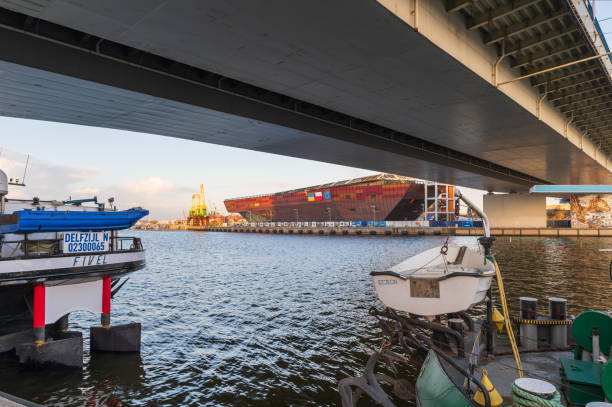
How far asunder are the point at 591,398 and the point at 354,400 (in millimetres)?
4547

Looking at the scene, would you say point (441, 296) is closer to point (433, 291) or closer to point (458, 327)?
point (433, 291)

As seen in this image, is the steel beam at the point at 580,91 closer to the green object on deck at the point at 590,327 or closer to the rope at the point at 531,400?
the green object on deck at the point at 590,327

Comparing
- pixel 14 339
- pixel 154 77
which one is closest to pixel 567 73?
pixel 154 77

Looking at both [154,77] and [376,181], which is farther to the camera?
[376,181]

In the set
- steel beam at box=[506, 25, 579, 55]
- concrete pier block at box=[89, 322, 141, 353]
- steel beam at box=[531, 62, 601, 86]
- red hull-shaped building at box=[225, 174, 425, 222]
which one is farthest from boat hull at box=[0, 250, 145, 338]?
red hull-shaped building at box=[225, 174, 425, 222]

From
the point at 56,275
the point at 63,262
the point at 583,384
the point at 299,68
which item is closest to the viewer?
the point at 583,384

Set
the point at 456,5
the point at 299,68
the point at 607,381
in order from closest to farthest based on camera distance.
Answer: the point at 607,381
the point at 456,5
the point at 299,68

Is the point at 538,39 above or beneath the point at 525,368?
above

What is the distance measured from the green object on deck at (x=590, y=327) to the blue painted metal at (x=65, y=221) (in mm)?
12080

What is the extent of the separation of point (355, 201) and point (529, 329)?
383 ft

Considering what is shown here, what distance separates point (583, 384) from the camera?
6.33 m

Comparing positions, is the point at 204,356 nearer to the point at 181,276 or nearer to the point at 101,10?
the point at 101,10

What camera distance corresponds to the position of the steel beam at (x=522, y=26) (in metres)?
13.6

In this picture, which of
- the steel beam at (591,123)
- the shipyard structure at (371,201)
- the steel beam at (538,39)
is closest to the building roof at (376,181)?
the shipyard structure at (371,201)
